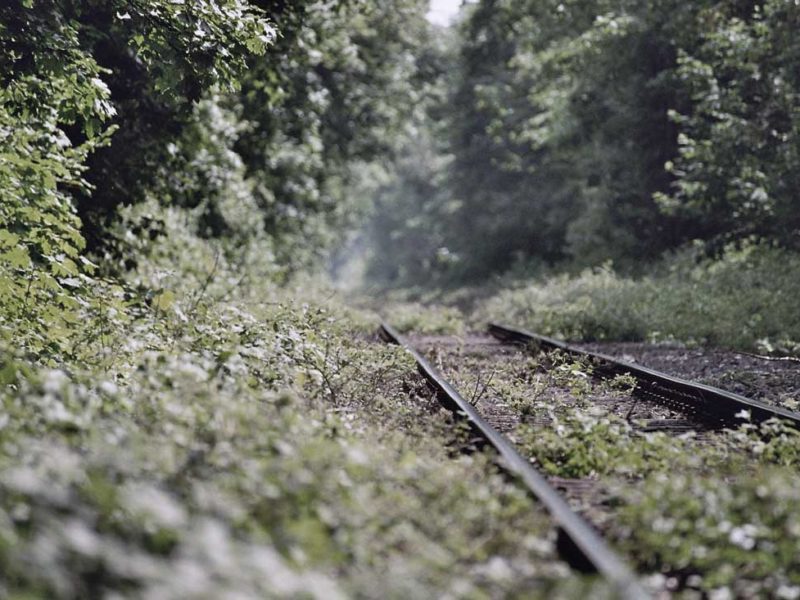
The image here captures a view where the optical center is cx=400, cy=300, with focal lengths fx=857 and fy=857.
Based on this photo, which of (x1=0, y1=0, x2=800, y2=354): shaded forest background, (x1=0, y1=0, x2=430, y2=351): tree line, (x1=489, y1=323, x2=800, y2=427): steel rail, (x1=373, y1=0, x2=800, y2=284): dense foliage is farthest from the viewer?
(x1=373, y1=0, x2=800, y2=284): dense foliage

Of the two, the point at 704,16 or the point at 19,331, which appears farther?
the point at 704,16

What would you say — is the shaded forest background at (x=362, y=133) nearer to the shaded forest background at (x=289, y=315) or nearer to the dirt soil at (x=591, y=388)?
the shaded forest background at (x=289, y=315)

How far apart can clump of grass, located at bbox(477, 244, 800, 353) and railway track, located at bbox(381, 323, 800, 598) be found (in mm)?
2879

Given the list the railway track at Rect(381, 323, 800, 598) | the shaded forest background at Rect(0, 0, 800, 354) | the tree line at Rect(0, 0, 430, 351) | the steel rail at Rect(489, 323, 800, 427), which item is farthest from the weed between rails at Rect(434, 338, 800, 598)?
the shaded forest background at Rect(0, 0, 800, 354)

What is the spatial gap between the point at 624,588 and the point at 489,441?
262cm

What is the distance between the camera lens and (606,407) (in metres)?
7.46

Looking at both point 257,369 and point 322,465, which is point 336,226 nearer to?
point 257,369

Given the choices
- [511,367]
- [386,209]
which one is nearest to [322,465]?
[511,367]

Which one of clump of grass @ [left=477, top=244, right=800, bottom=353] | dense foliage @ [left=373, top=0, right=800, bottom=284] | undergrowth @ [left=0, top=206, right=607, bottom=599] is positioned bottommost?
clump of grass @ [left=477, top=244, right=800, bottom=353]

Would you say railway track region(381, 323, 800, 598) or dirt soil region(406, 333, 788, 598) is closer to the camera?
railway track region(381, 323, 800, 598)

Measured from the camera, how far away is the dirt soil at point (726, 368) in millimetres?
8641

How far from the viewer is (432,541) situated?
11.3 ft

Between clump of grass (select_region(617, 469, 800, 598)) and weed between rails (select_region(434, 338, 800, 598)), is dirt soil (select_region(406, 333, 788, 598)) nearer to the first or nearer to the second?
weed between rails (select_region(434, 338, 800, 598))

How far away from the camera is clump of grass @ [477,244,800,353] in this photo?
13.3 metres
